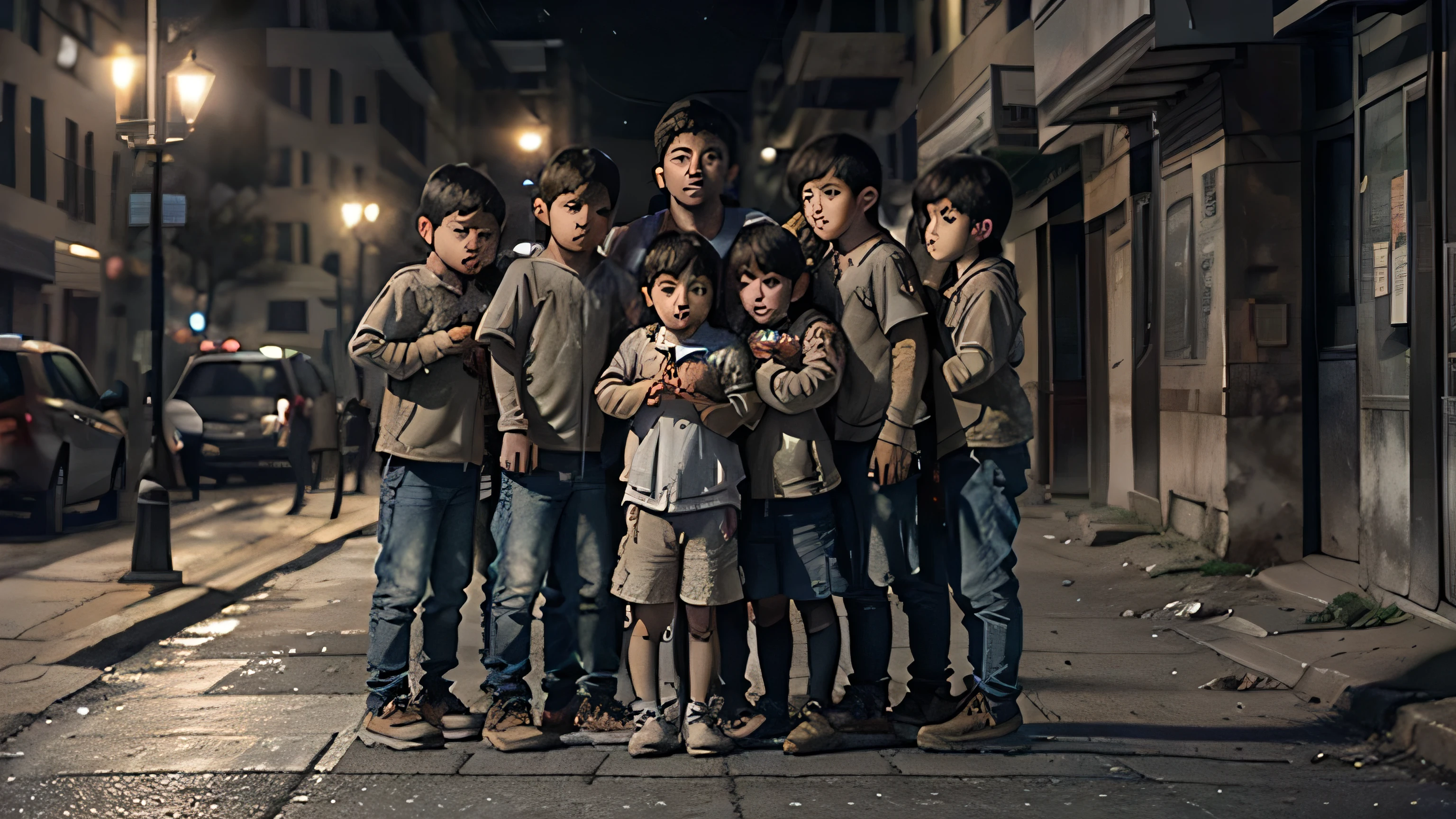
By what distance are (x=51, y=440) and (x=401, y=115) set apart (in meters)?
30.3

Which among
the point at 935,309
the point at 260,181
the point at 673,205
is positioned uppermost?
the point at 260,181

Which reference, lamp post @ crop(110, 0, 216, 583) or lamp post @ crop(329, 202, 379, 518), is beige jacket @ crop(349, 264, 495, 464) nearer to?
lamp post @ crop(110, 0, 216, 583)

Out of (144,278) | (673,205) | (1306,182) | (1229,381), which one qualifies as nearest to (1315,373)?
(1229,381)

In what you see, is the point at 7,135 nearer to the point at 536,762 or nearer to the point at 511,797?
the point at 536,762

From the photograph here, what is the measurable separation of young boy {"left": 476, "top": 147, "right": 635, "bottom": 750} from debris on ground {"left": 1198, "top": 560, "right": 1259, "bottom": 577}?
529cm

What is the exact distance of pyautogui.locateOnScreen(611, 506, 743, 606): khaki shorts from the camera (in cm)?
484

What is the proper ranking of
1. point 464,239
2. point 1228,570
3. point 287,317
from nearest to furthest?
point 464,239 → point 1228,570 → point 287,317

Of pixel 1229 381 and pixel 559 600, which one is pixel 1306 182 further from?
pixel 559 600

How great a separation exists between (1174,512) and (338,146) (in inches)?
1234

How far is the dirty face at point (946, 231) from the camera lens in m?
5.11

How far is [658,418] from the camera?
488cm

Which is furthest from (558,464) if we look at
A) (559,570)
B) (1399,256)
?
(1399,256)

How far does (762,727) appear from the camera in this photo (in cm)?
504

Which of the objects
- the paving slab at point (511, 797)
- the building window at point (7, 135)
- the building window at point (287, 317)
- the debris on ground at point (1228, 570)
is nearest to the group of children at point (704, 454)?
the paving slab at point (511, 797)
